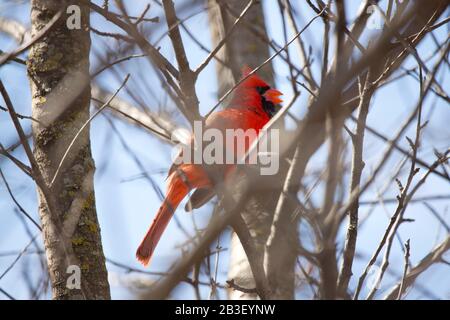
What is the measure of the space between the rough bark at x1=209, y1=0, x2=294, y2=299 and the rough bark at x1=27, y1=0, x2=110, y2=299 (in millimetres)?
756

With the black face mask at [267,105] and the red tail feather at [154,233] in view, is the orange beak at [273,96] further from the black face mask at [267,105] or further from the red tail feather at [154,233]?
the red tail feather at [154,233]

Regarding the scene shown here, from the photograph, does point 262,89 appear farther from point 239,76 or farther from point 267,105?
point 239,76

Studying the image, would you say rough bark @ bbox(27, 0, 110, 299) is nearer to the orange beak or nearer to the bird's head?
the bird's head

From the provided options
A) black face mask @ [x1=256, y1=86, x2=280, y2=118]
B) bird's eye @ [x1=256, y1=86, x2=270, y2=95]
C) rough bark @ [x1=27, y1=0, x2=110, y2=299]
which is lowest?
rough bark @ [x1=27, y1=0, x2=110, y2=299]

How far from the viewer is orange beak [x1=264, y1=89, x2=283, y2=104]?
4566mm

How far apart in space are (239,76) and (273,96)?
1.00 feet

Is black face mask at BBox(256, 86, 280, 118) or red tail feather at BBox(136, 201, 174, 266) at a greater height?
black face mask at BBox(256, 86, 280, 118)

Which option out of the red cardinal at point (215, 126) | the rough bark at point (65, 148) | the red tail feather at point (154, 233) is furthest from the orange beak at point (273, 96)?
the rough bark at point (65, 148)

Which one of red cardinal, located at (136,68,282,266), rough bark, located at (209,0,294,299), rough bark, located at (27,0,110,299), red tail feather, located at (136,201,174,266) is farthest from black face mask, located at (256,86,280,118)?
rough bark, located at (27,0,110,299)

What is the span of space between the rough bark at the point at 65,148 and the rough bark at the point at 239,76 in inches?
29.8
